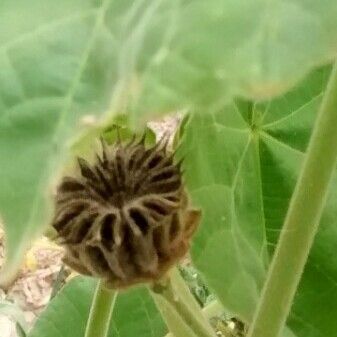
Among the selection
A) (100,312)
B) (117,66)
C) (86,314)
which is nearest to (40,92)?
(117,66)

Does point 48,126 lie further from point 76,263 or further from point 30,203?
point 76,263

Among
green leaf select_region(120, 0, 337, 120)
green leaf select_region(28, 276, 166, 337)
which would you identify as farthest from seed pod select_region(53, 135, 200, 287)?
green leaf select_region(28, 276, 166, 337)

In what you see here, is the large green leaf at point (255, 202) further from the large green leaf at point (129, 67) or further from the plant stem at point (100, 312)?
the large green leaf at point (129, 67)

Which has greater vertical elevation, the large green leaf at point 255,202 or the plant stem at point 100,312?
the large green leaf at point 255,202

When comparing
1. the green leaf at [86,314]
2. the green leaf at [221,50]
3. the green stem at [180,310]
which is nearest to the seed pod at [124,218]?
the green stem at [180,310]

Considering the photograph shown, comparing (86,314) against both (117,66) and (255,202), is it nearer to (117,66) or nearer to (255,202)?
(255,202)

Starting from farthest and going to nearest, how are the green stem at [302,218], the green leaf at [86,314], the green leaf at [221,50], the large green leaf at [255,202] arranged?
1. the green leaf at [86,314]
2. the large green leaf at [255,202]
3. the green stem at [302,218]
4. the green leaf at [221,50]
